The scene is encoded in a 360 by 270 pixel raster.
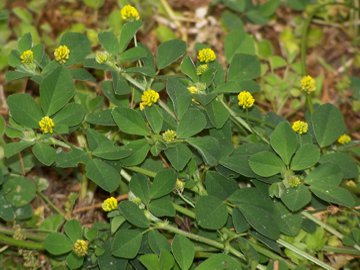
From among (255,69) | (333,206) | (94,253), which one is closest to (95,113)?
(94,253)

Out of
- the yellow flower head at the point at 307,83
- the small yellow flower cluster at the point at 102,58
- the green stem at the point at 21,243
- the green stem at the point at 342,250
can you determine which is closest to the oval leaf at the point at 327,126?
the yellow flower head at the point at 307,83

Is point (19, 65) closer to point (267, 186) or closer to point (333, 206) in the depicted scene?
point (267, 186)

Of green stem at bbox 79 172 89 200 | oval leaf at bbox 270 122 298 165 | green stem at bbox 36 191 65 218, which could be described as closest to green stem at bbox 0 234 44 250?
green stem at bbox 36 191 65 218

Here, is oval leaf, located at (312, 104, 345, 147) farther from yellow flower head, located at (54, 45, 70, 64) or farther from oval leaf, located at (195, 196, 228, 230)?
yellow flower head, located at (54, 45, 70, 64)

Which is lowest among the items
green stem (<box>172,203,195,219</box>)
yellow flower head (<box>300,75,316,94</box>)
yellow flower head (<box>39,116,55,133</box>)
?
green stem (<box>172,203,195,219</box>)

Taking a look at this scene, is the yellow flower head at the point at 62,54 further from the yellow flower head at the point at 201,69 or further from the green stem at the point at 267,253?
the green stem at the point at 267,253

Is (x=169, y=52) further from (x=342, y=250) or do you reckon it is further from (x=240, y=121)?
(x=342, y=250)

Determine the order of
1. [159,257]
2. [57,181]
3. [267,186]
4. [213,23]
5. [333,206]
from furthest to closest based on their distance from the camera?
[213,23] → [57,181] → [333,206] → [267,186] → [159,257]

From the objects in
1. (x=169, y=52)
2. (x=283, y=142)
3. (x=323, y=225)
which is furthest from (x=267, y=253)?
(x=169, y=52)
